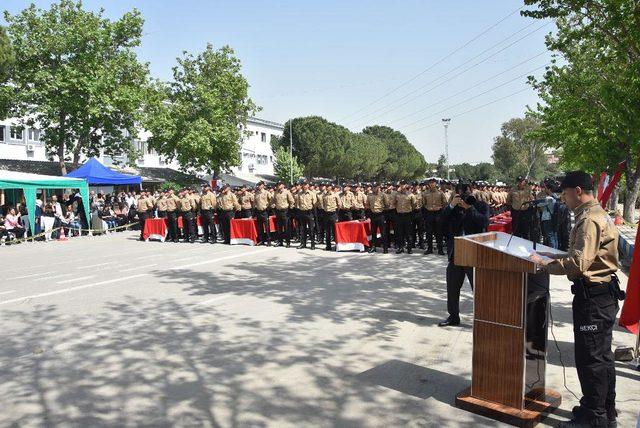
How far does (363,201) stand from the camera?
16.8 m

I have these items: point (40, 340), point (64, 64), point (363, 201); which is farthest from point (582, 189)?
point (64, 64)

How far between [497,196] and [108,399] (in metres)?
23.5

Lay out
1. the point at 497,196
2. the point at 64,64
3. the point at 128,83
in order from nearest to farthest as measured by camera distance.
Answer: the point at 497,196 → the point at 64,64 → the point at 128,83

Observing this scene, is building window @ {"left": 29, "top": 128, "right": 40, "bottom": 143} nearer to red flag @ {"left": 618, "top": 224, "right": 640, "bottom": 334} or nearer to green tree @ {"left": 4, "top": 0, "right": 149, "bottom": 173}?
green tree @ {"left": 4, "top": 0, "right": 149, "bottom": 173}

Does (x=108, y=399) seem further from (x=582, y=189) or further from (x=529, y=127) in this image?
(x=529, y=127)

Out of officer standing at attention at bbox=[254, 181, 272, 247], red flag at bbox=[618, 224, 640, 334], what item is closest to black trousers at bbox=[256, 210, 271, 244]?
officer standing at attention at bbox=[254, 181, 272, 247]

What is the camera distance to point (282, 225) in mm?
17344

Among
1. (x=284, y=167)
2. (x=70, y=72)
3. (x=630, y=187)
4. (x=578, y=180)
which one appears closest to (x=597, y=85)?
(x=630, y=187)

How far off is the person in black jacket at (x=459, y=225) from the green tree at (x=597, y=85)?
5264 millimetres

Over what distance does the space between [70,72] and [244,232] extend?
20174mm

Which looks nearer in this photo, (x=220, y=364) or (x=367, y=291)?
(x=220, y=364)

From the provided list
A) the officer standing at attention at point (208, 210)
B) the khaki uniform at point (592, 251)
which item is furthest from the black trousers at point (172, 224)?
the khaki uniform at point (592, 251)

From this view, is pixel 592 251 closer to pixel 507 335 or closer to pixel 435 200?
pixel 507 335

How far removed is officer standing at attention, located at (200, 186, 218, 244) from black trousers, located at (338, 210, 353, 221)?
4.68 metres
